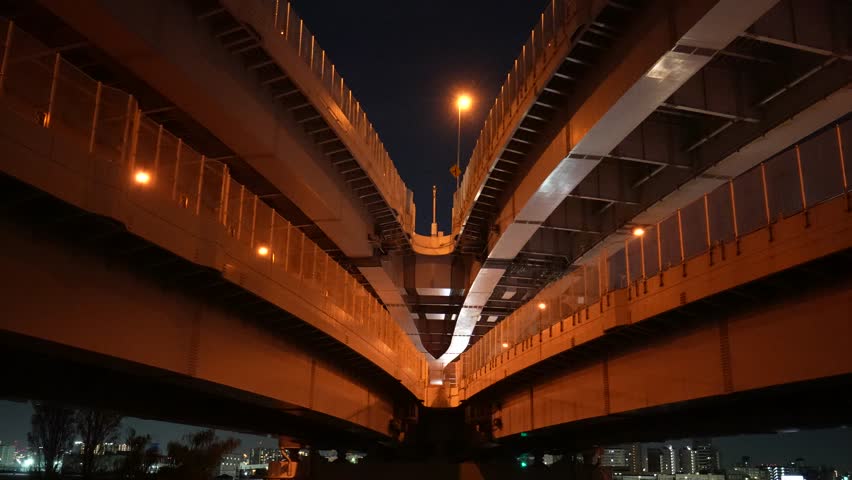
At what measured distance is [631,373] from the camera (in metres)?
17.3

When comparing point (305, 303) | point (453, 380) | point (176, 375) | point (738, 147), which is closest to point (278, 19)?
point (305, 303)

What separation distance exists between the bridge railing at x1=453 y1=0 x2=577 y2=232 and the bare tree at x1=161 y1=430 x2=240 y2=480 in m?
37.2

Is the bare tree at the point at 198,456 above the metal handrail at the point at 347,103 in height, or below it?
below

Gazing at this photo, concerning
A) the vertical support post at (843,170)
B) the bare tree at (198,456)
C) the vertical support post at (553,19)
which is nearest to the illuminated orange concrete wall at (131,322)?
the vertical support post at (553,19)

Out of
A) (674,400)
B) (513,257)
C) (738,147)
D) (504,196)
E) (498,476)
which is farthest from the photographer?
(498,476)

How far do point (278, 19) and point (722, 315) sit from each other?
12500mm

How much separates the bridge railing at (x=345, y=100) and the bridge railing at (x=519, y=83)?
3597 millimetres

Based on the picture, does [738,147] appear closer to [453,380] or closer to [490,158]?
[490,158]

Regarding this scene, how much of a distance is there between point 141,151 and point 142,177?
0.69 meters

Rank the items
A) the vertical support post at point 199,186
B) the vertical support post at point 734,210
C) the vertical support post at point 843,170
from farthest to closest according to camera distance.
→ the vertical support post at point 199,186
the vertical support post at point 734,210
the vertical support post at point 843,170

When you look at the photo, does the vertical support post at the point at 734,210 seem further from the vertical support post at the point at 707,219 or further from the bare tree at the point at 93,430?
the bare tree at the point at 93,430

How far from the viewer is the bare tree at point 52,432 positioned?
78562mm

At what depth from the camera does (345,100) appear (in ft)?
78.8

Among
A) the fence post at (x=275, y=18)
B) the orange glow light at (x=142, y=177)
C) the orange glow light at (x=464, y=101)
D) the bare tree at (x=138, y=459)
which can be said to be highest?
the orange glow light at (x=464, y=101)
